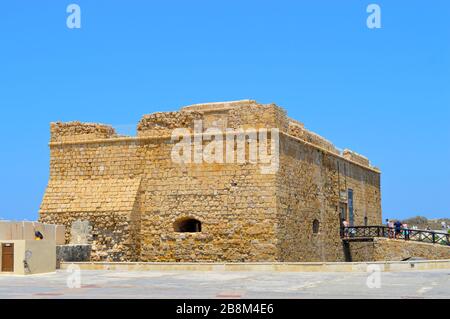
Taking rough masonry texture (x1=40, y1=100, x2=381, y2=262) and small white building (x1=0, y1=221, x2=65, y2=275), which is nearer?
small white building (x1=0, y1=221, x2=65, y2=275)

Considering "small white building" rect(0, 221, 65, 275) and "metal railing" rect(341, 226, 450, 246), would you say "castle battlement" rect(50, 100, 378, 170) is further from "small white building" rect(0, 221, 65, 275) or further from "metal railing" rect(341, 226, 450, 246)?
"small white building" rect(0, 221, 65, 275)

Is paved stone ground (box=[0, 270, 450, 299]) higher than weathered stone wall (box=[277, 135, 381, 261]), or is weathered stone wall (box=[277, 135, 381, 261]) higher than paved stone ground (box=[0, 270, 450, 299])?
weathered stone wall (box=[277, 135, 381, 261])

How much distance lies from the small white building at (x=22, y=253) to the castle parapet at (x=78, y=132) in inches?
226

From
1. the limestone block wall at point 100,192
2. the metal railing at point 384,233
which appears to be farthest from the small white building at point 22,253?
the metal railing at point 384,233

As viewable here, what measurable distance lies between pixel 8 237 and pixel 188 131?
683 centimetres

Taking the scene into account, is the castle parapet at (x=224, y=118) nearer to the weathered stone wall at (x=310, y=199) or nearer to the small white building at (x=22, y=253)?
the weathered stone wall at (x=310, y=199)

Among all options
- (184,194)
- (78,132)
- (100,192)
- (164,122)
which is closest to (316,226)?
(184,194)

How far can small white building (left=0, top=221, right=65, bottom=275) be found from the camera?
569 inches

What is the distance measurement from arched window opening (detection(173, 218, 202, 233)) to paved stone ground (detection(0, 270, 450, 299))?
5465mm

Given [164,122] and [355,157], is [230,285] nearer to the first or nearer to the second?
[164,122]

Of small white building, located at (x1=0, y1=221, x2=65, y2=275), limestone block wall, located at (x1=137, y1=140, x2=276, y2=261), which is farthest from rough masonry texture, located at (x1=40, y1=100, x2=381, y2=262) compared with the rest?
small white building, located at (x1=0, y1=221, x2=65, y2=275)

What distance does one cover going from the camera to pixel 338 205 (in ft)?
82.1

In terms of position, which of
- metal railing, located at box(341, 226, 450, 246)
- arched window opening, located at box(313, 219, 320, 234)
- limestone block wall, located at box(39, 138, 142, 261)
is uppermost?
limestone block wall, located at box(39, 138, 142, 261)
